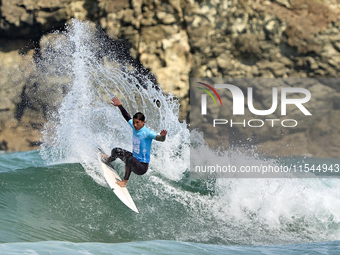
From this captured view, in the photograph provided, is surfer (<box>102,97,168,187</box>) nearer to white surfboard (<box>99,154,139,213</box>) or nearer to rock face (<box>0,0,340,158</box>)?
white surfboard (<box>99,154,139,213</box>)

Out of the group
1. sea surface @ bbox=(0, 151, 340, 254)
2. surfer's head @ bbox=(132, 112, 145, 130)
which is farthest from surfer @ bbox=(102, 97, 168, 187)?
sea surface @ bbox=(0, 151, 340, 254)

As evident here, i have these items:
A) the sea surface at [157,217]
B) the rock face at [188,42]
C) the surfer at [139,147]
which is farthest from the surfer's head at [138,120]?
the rock face at [188,42]

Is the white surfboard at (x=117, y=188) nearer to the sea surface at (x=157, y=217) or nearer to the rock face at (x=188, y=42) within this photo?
the sea surface at (x=157, y=217)

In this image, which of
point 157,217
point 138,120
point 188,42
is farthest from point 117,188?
point 188,42

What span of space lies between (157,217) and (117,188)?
30.2 inches

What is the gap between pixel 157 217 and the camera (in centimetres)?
575

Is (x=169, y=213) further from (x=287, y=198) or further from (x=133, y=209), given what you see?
(x=287, y=198)

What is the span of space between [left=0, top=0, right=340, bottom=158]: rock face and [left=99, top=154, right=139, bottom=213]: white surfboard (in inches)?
429

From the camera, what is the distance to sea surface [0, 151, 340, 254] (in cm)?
489

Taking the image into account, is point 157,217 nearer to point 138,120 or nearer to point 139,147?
point 139,147

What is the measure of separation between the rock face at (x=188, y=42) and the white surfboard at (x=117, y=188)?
10908 millimetres

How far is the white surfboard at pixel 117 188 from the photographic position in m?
5.69

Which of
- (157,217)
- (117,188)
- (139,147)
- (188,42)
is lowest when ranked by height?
(157,217)

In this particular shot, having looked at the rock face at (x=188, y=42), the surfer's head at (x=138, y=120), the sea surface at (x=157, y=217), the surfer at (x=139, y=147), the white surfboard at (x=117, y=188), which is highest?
the rock face at (x=188, y=42)
